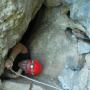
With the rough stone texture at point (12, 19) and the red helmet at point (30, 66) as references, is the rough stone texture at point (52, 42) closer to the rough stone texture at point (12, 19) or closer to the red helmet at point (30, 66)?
the red helmet at point (30, 66)

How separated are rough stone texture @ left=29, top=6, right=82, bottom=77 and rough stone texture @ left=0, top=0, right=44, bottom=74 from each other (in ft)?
0.91

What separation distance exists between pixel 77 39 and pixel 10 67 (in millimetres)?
605

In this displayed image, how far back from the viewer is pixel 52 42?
2.53 m

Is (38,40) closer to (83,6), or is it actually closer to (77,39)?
(77,39)

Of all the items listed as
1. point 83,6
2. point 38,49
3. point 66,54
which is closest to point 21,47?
point 38,49

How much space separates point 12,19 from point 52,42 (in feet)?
2.11

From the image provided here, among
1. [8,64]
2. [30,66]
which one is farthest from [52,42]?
[8,64]

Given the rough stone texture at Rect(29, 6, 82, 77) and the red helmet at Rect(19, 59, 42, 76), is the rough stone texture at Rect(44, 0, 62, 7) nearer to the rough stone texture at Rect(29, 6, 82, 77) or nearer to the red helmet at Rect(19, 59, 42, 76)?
the rough stone texture at Rect(29, 6, 82, 77)

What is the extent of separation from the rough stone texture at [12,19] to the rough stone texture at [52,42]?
28 cm

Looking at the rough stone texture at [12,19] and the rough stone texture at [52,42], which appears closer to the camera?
the rough stone texture at [12,19]

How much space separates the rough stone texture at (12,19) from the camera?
1901mm

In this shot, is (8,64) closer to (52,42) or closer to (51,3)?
(52,42)

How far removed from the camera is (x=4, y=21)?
1.95 m

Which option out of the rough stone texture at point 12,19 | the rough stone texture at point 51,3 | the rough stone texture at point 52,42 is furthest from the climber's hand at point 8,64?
the rough stone texture at point 51,3
